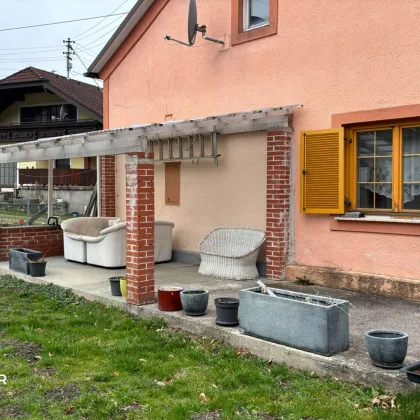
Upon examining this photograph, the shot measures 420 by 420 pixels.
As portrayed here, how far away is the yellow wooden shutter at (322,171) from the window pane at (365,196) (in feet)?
1.00

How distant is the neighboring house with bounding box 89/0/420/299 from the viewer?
6.71m

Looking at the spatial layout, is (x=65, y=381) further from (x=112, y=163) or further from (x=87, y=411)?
(x=112, y=163)

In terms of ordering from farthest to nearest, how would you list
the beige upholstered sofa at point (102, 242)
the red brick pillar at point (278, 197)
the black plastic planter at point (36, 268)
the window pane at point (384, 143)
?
1. the beige upholstered sofa at point (102, 242)
2. the black plastic planter at point (36, 268)
3. the red brick pillar at point (278, 197)
4. the window pane at point (384, 143)

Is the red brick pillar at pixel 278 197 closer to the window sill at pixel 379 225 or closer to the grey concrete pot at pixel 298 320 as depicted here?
the window sill at pixel 379 225

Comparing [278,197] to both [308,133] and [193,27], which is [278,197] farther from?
[193,27]

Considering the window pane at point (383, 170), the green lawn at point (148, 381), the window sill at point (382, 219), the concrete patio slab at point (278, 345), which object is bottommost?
the green lawn at point (148, 381)

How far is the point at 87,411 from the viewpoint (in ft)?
12.7

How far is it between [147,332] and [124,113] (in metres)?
6.58

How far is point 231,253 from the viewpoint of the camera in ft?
28.0

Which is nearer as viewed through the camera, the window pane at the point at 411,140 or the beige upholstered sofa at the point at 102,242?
the window pane at the point at 411,140

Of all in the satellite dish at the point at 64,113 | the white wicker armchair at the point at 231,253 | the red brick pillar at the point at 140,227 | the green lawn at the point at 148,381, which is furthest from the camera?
the satellite dish at the point at 64,113

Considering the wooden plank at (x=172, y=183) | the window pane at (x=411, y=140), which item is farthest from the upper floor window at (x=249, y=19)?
the window pane at (x=411, y=140)

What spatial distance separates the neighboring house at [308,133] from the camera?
671 centimetres

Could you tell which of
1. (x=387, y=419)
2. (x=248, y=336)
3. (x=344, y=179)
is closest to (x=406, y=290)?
(x=344, y=179)
